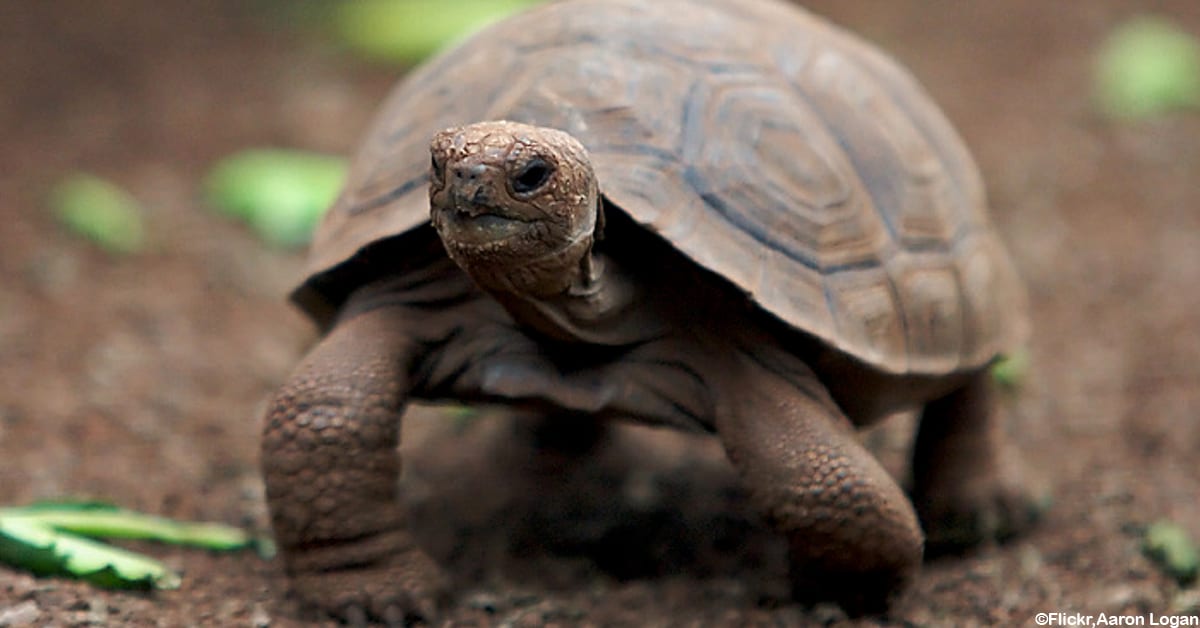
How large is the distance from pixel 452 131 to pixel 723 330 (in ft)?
2.75

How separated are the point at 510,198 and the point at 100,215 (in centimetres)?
409

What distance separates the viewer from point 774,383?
9.96ft

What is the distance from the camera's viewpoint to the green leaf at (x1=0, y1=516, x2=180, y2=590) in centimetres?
296

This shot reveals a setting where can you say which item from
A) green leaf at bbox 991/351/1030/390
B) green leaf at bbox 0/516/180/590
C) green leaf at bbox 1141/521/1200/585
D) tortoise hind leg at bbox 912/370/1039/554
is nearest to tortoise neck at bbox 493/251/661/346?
green leaf at bbox 0/516/180/590

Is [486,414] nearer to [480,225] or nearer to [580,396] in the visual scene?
[580,396]

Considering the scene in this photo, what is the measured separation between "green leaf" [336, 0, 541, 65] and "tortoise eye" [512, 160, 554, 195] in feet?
16.3

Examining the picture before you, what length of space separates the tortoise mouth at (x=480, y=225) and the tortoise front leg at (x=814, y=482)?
75 centimetres

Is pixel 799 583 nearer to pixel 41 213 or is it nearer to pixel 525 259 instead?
pixel 525 259

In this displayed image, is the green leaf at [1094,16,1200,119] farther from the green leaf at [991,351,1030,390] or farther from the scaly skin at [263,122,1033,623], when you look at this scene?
the scaly skin at [263,122,1033,623]

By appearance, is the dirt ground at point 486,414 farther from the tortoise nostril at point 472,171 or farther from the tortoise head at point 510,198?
the tortoise nostril at point 472,171

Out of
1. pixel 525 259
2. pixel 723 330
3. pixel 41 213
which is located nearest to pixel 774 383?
pixel 723 330

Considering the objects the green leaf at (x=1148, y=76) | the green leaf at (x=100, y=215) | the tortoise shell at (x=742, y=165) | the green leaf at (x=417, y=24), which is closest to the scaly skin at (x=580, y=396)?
the tortoise shell at (x=742, y=165)

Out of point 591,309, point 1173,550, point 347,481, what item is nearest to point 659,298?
point 591,309

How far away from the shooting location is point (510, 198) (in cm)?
249
